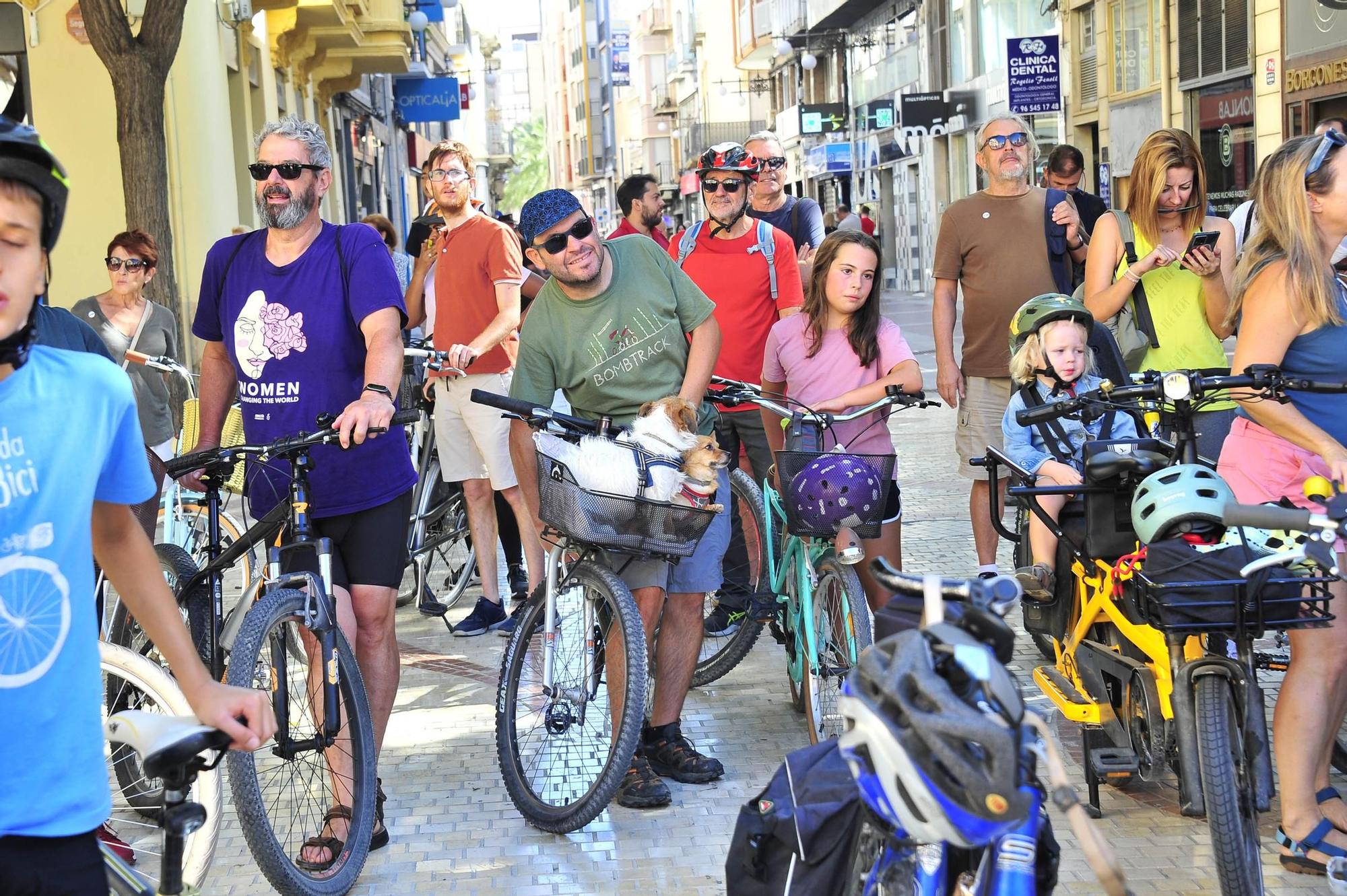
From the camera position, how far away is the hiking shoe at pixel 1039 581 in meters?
4.77

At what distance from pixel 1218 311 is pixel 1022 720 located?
13.3 ft

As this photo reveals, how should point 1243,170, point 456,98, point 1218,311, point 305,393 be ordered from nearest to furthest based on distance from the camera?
point 305,393 < point 1218,311 < point 1243,170 < point 456,98

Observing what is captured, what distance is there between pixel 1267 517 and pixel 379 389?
88.5 inches

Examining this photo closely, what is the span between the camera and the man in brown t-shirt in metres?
6.73

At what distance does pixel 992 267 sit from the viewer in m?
6.81

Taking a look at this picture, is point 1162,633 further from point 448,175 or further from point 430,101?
point 430,101

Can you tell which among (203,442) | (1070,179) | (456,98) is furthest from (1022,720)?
(456,98)

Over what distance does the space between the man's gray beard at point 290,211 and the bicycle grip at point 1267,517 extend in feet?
8.68

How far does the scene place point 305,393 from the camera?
441cm

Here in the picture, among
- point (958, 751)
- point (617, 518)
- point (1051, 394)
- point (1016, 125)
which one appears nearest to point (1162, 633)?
point (1051, 394)

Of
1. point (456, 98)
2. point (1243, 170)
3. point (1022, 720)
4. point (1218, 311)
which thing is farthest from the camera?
point (456, 98)

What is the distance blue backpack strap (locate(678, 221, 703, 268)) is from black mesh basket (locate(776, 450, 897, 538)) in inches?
83.4

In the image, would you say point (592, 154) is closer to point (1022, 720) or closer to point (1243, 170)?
point (1243, 170)

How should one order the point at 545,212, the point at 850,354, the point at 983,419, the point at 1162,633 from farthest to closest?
the point at 983,419, the point at 850,354, the point at 545,212, the point at 1162,633
